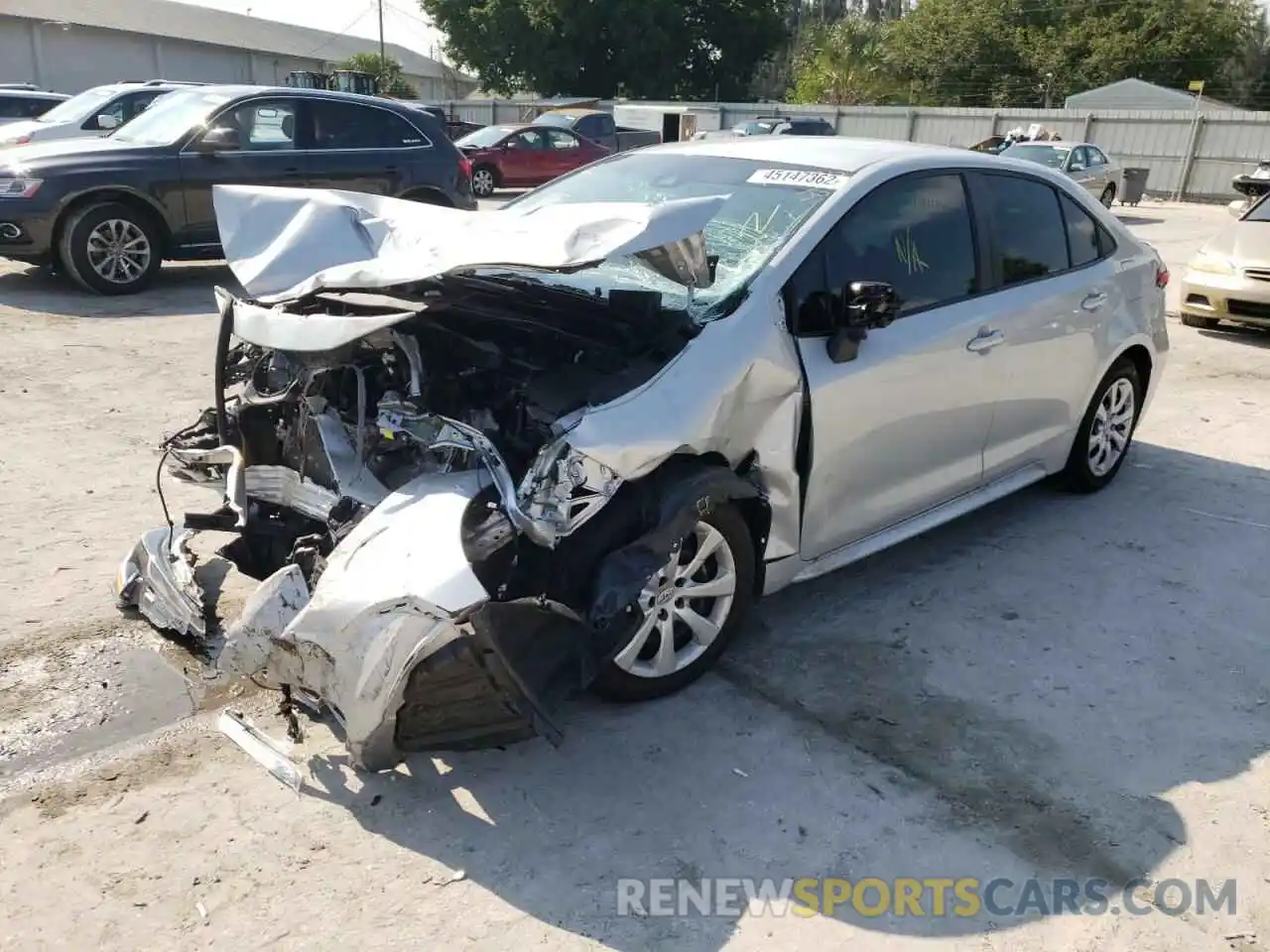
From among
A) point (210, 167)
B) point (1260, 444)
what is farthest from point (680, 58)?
point (1260, 444)

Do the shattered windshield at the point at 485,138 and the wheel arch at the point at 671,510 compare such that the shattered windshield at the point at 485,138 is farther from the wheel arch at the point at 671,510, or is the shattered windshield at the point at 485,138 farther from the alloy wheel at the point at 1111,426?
the wheel arch at the point at 671,510

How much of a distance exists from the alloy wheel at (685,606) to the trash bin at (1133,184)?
23677mm

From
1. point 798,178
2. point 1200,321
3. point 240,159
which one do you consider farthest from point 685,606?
point 1200,321

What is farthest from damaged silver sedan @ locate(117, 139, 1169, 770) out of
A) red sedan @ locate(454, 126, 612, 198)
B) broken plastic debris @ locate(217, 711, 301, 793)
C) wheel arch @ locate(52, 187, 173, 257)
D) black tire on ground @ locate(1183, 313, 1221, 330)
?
red sedan @ locate(454, 126, 612, 198)

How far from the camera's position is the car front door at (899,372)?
146 inches

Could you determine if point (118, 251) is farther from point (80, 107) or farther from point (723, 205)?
point (723, 205)

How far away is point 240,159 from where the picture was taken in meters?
9.70

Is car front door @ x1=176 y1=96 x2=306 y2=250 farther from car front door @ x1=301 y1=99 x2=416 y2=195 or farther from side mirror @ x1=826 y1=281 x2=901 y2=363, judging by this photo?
side mirror @ x1=826 y1=281 x2=901 y2=363

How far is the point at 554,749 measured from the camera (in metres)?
3.24

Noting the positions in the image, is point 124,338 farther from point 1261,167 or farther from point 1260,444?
point 1261,167

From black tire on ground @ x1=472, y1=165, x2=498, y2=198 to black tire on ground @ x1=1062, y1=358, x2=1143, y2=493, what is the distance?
16.7m

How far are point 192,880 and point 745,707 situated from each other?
5.71 ft

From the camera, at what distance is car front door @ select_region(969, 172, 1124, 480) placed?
4.49m

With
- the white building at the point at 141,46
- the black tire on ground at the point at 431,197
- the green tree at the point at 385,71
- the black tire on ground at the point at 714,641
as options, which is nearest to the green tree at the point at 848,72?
the green tree at the point at 385,71
